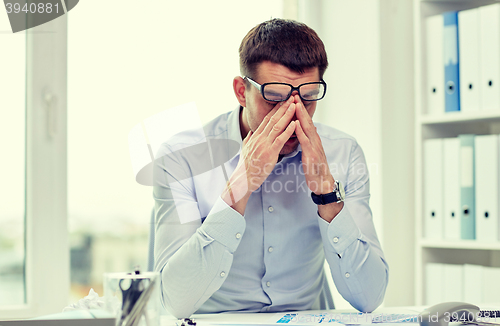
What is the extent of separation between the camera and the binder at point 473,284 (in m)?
1.53

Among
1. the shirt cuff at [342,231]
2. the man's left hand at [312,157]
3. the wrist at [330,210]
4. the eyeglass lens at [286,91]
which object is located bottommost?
the shirt cuff at [342,231]

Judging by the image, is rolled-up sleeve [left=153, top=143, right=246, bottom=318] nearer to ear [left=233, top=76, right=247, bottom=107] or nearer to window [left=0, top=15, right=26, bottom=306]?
ear [left=233, top=76, right=247, bottom=107]

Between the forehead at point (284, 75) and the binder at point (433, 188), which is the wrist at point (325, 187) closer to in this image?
the forehead at point (284, 75)

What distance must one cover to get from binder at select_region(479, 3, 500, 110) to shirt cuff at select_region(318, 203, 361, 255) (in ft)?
2.64

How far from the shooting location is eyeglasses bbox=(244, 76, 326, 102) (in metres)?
1.12

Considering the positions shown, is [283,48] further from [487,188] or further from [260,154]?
[487,188]

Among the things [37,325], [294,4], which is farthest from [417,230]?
[37,325]

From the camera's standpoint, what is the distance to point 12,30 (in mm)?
1695

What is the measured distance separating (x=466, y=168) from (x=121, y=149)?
1.24m

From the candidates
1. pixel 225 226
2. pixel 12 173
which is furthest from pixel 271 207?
pixel 12 173

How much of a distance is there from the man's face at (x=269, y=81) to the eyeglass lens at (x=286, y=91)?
0.04ft

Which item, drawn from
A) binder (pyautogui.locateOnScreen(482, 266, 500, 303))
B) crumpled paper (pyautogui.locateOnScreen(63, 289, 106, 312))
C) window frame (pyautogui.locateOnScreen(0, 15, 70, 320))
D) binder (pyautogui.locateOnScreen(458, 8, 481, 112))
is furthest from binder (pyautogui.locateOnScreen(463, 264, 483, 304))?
window frame (pyautogui.locateOnScreen(0, 15, 70, 320))

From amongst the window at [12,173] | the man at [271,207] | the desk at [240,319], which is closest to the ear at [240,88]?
the man at [271,207]

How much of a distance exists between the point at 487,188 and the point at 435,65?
47cm
